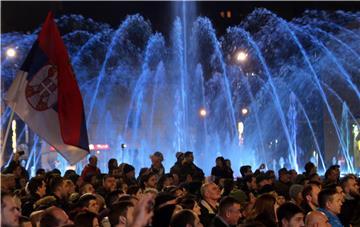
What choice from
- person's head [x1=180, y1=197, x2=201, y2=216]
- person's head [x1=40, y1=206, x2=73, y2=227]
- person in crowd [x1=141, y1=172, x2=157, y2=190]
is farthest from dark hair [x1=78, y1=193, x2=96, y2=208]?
person in crowd [x1=141, y1=172, x2=157, y2=190]

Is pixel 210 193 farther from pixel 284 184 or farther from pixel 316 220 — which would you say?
pixel 284 184

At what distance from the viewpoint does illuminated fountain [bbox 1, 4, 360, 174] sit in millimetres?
36531

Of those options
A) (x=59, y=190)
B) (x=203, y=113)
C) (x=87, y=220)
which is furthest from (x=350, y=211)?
(x=203, y=113)

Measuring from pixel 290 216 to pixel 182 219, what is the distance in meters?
1.41

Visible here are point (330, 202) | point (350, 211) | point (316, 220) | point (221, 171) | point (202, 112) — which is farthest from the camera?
point (202, 112)

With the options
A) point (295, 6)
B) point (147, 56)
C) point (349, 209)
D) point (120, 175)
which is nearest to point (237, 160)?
point (147, 56)

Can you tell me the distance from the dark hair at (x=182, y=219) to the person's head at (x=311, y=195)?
2.95m

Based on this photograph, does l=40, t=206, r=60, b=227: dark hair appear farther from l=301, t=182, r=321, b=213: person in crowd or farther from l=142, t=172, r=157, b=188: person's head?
l=142, t=172, r=157, b=188: person's head

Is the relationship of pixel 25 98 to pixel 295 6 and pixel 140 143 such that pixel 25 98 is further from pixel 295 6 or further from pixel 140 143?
pixel 295 6

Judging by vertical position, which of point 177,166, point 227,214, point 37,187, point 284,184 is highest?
point 177,166

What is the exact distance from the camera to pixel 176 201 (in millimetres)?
7184

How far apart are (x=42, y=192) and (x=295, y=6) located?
6031 cm

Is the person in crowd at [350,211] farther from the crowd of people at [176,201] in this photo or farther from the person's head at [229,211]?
the person's head at [229,211]

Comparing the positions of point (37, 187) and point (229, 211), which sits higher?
point (37, 187)
